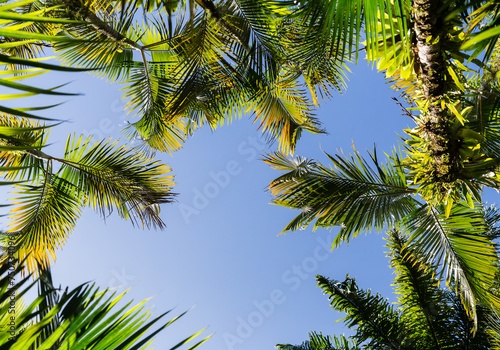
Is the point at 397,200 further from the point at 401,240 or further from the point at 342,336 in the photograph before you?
the point at 342,336

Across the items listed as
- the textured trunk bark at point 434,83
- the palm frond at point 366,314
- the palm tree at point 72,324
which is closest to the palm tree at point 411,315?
the palm frond at point 366,314

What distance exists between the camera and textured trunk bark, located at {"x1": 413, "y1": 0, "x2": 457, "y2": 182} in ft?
5.76

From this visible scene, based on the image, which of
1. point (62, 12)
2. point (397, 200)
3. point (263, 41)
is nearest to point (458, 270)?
point (397, 200)

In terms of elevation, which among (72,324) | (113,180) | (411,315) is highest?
(113,180)

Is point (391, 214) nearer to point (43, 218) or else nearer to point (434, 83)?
point (434, 83)

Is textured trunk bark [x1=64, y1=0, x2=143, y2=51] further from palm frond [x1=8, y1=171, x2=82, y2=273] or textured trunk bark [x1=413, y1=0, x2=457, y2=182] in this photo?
textured trunk bark [x1=413, y1=0, x2=457, y2=182]

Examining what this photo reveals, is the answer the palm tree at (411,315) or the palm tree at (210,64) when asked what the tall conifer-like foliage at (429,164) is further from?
the palm tree at (411,315)

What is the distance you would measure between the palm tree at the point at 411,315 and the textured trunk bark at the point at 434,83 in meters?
4.13

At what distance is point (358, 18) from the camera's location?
143 centimetres

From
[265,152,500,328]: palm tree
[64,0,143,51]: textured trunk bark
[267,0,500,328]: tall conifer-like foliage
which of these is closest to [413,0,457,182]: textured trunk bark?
[267,0,500,328]: tall conifer-like foliage

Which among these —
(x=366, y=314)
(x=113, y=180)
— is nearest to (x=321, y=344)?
(x=366, y=314)

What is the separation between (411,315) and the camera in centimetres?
636

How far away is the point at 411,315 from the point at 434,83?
563 cm

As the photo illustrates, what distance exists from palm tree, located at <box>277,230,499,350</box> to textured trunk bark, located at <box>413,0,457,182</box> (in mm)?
4127
